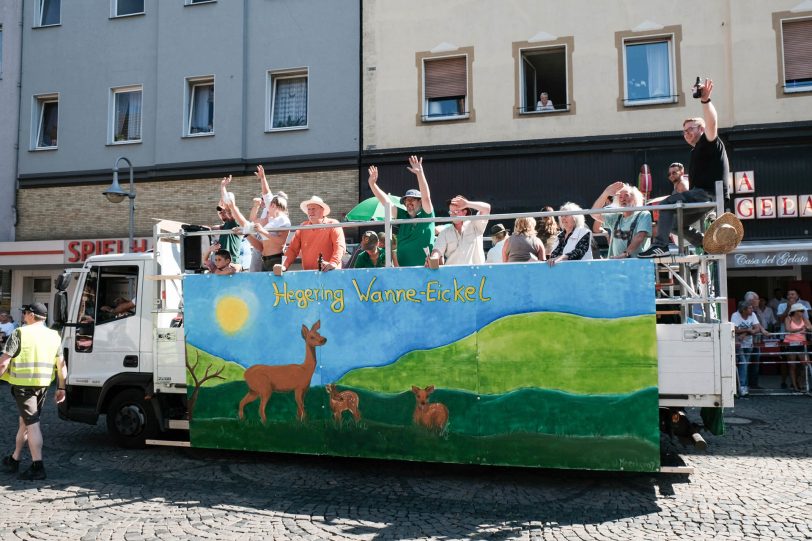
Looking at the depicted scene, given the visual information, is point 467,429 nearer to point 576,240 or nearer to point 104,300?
point 576,240

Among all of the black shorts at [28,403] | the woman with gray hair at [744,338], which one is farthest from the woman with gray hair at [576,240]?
the woman with gray hair at [744,338]

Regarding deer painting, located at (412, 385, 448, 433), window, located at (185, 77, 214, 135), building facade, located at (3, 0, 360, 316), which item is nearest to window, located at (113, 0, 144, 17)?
building facade, located at (3, 0, 360, 316)

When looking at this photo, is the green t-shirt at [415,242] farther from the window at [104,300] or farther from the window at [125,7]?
the window at [125,7]

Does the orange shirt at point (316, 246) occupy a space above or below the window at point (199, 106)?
below

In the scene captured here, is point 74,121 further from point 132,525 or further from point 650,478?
point 650,478

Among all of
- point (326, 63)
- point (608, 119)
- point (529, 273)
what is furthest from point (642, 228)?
point (326, 63)

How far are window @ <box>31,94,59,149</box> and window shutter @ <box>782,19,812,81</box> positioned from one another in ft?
63.5

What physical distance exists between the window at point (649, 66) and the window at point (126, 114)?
1295cm

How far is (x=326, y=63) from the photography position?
56.7ft

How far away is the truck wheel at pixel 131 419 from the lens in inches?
324

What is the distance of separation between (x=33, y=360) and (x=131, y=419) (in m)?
1.57

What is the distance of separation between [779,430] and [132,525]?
826 cm

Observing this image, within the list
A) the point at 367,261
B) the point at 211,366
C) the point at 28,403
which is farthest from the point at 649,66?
the point at 28,403

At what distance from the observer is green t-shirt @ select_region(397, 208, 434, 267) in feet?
24.0
